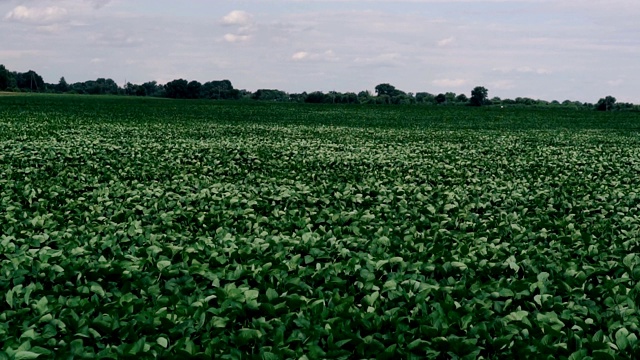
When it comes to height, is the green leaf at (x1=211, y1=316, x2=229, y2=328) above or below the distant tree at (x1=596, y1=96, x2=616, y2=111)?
below

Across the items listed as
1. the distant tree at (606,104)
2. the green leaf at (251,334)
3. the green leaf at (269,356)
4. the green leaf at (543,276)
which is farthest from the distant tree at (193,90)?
the green leaf at (269,356)

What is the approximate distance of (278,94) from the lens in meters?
142

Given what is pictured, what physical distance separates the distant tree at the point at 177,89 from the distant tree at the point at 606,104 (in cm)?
8512

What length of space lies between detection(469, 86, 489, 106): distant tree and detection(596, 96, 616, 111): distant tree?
22.3m

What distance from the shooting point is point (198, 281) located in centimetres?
654

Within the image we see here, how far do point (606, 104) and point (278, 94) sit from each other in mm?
66809

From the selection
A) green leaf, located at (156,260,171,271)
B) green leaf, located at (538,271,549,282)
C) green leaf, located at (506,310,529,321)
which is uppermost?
green leaf, located at (538,271,549,282)

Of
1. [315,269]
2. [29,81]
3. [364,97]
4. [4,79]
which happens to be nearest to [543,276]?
[315,269]

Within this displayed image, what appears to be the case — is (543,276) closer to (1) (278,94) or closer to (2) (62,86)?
(1) (278,94)

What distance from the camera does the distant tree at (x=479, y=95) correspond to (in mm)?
129625

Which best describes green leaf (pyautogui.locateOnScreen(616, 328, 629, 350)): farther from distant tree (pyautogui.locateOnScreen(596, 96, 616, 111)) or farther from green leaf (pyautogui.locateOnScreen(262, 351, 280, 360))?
distant tree (pyautogui.locateOnScreen(596, 96, 616, 111))

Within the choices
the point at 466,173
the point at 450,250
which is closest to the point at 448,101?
the point at 466,173

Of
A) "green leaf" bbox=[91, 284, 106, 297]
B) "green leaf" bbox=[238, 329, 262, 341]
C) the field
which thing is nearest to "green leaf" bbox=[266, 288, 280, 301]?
the field

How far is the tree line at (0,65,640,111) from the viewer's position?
403 ft
